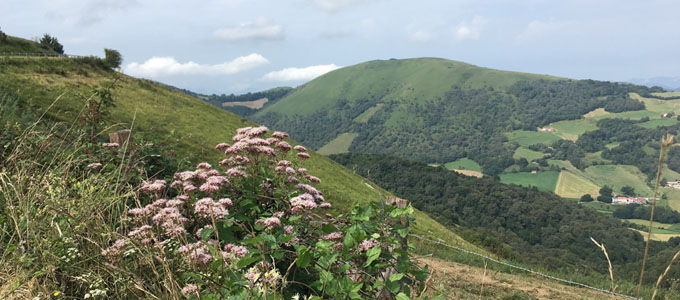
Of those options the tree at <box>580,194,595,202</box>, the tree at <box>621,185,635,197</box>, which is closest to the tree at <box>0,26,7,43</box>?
the tree at <box>580,194,595,202</box>

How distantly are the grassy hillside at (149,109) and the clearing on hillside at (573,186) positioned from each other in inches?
6043

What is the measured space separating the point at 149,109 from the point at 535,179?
178 meters

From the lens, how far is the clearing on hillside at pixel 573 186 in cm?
15600

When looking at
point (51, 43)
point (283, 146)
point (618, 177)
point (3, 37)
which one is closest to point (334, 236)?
point (283, 146)

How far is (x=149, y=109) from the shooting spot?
29.8 m

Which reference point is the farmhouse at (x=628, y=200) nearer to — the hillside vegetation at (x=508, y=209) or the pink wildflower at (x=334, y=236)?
the hillside vegetation at (x=508, y=209)

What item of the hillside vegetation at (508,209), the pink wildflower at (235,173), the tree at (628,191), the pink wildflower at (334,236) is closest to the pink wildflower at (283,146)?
the pink wildflower at (235,173)

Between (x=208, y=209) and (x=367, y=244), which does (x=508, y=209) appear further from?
(x=208, y=209)

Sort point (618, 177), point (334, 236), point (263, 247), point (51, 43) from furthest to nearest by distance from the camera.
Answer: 1. point (618, 177)
2. point (51, 43)
3. point (334, 236)
4. point (263, 247)

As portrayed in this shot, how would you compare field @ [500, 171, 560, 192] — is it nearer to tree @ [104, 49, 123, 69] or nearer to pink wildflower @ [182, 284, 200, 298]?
tree @ [104, 49, 123, 69]

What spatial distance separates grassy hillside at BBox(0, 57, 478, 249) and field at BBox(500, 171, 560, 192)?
501ft

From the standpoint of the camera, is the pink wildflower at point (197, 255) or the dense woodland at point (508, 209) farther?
the dense woodland at point (508, 209)

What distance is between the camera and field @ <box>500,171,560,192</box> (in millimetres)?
162875

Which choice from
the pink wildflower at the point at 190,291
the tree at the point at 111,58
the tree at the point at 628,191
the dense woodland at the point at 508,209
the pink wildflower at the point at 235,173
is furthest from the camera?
the tree at the point at 628,191
